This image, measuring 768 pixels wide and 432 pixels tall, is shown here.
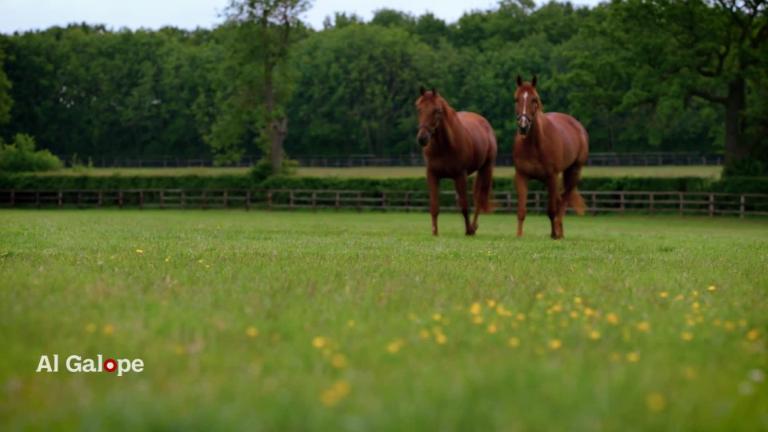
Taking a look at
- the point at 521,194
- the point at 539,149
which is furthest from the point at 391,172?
the point at 539,149

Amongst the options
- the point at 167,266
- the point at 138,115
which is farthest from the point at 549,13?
the point at 167,266

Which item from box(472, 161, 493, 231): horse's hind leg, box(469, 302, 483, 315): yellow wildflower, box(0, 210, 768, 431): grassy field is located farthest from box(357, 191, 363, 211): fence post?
box(469, 302, 483, 315): yellow wildflower

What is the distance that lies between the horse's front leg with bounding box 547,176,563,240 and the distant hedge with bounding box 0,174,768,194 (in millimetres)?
25136

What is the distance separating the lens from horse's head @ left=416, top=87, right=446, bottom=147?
1992 centimetres

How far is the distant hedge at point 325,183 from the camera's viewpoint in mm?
45562

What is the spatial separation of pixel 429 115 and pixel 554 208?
3263 millimetres

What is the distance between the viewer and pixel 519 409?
4719 mm

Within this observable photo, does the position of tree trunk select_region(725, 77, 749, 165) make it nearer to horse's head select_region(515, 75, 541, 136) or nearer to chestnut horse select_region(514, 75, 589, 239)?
chestnut horse select_region(514, 75, 589, 239)

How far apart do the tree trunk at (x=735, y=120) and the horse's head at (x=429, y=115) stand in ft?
96.3

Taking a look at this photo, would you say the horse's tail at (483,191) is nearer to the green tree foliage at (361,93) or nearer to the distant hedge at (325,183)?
the distant hedge at (325,183)

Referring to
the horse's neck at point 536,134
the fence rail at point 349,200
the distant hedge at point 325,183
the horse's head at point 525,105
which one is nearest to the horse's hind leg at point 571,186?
the horse's neck at point 536,134

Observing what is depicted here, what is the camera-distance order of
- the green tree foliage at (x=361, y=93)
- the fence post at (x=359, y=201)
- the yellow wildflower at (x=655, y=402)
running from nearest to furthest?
the yellow wildflower at (x=655, y=402) < the fence post at (x=359, y=201) < the green tree foliage at (x=361, y=93)

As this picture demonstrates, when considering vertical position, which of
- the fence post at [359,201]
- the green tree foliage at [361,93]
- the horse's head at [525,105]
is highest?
the green tree foliage at [361,93]

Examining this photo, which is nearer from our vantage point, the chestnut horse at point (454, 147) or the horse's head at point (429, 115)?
the horse's head at point (429, 115)
